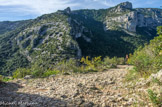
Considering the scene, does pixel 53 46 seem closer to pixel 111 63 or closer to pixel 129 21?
pixel 111 63

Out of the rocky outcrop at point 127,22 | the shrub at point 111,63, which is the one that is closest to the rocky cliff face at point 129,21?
the rocky outcrop at point 127,22

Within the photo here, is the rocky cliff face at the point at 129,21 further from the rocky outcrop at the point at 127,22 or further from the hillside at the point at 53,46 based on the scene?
the hillside at the point at 53,46

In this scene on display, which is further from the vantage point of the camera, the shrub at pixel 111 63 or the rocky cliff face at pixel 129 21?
the rocky cliff face at pixel 129 21

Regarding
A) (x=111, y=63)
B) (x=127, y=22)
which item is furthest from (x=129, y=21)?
(x=111, y=63)

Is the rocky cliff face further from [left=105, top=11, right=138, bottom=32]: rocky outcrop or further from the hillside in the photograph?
the hillside

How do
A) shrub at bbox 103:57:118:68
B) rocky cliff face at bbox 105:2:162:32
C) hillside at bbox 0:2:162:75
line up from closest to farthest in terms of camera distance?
shrub at bbox 103:57:118:68
hillside at bbox 0:2:162:75
rocky cliff face at bbox 105:2:162:32

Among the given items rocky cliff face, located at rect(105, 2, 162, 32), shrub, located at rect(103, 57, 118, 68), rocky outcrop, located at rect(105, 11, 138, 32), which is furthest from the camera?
rocky cliff face, located at rect(105, 2, 162, 32)

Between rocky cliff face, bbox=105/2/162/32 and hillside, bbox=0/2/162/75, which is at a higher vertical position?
rocky cliff face, bbox=105/2/162/32

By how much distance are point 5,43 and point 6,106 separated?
90.8m

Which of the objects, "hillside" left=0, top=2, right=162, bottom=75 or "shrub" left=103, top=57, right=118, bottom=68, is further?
"hillside" left=0, top=2, right=162, bottom=75

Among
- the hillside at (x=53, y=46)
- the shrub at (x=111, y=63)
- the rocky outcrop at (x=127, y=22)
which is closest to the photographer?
the shrub at (x=111, y=63)

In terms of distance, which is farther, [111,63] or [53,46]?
[53,46]

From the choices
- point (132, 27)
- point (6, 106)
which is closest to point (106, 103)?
point (6, 106)

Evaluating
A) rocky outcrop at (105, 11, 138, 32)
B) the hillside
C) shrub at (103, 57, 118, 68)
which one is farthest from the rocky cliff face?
shrub at (103, 57, 118, 68)
